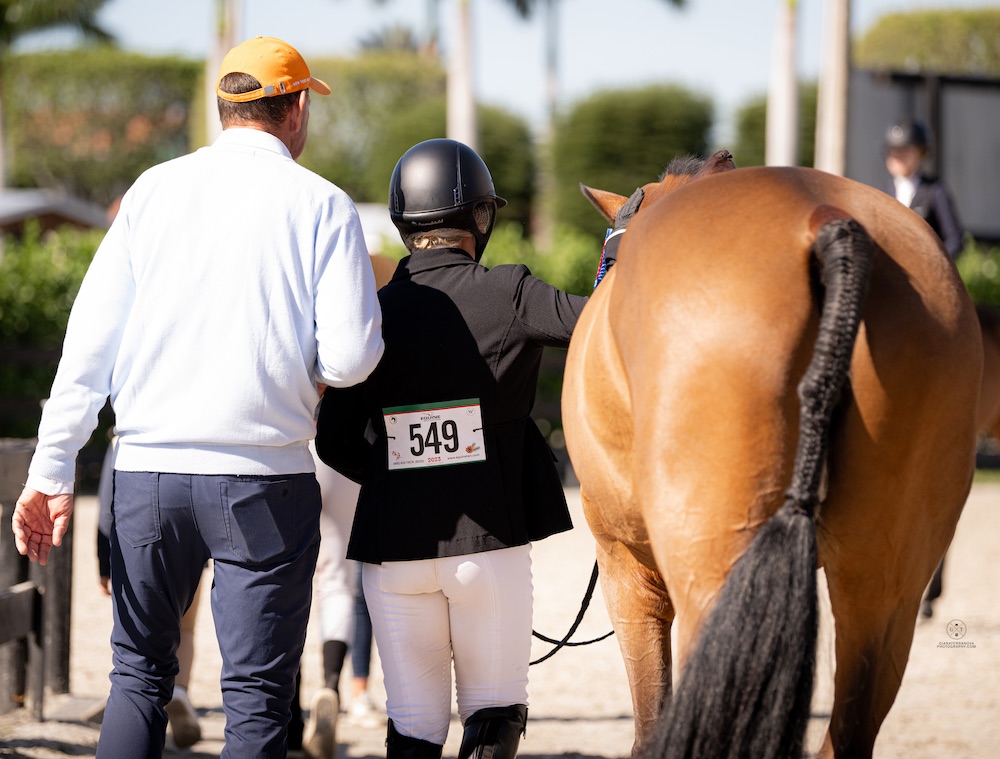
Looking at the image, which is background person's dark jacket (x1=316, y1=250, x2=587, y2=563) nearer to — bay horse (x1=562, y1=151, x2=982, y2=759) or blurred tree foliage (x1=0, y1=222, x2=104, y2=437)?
bay horse (x1=562, y1=151, x2=982, y2=759)

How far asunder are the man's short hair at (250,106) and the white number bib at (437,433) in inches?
30.2

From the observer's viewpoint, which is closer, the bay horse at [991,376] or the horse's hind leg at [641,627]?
the horse's hind leg at [641,627]

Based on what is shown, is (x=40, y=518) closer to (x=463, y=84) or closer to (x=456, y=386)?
(x=456, y=386)

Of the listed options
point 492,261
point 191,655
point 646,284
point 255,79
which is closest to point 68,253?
point 492,261

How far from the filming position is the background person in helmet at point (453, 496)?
108 inches

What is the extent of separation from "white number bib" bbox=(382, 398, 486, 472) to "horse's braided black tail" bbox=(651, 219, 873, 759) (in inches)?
36.3

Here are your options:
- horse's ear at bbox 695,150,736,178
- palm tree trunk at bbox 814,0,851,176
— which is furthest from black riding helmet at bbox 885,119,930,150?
palm tree trunk at bbox 814,0,851,176

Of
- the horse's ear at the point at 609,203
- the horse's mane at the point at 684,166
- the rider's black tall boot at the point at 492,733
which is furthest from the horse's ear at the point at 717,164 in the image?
the rider's black tall boot at the point at 492,733

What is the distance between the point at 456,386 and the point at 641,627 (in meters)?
0.75

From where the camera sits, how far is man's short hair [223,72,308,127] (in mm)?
2662

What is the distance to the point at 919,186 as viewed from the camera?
681 cm

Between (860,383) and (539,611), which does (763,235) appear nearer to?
(860,383)

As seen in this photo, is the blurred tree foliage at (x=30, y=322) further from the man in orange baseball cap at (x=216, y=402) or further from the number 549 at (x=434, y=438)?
the number 549 at (x=434, y=438)

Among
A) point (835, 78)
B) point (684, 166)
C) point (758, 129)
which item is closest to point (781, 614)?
point (684, 166)
